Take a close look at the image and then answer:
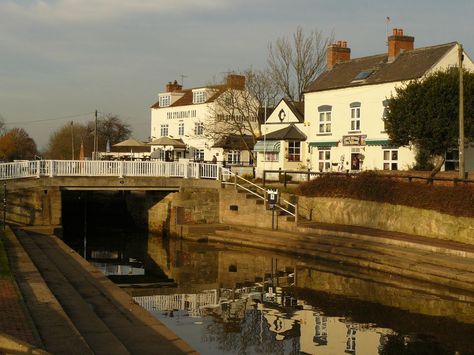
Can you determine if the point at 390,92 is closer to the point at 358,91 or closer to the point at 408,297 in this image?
the point at 358,91

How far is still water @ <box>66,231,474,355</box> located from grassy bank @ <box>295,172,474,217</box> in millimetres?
4208

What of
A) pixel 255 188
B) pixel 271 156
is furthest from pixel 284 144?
pixel 255 188

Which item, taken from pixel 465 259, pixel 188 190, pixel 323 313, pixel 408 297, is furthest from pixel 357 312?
pixel 188 190

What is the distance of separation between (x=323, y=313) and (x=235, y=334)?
3025 mm

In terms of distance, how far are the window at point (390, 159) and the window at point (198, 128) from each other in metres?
30.8

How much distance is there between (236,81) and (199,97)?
9578 mm

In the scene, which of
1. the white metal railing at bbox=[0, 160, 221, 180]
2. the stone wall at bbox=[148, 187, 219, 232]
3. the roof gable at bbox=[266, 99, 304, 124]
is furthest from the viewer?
the roof gable at bbox=[266, 99, 304, 124]

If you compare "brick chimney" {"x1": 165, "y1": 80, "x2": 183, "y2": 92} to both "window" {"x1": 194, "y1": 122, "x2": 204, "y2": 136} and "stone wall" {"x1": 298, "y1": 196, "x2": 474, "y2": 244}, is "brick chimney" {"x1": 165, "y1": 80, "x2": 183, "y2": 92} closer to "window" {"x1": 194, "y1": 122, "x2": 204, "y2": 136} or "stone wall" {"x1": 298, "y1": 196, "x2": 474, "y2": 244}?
"window" {"x1": 194, "y1": 122, "x2": 204, "y2": 136}

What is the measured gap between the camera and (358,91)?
42.3 meters

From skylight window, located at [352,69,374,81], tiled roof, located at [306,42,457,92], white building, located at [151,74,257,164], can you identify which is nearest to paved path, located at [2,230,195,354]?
tiled roof, located at [306,42,457,92]

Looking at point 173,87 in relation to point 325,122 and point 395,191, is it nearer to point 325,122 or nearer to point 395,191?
point 325,122

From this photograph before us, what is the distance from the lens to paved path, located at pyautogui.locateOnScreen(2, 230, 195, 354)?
37.2 ft

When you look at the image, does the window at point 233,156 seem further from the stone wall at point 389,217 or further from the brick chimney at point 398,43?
the stone wall at point 389,217

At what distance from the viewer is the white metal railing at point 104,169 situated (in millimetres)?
32500
